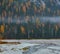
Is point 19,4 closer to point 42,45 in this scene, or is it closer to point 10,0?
point 10,0

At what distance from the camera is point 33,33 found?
2.03 meters

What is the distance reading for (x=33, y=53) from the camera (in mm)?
1736

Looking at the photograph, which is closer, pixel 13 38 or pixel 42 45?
pixel 42 45

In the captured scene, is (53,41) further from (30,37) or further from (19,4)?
(19,4)

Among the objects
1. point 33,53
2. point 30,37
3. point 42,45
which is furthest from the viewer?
point 30,37

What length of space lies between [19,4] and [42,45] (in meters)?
0.67

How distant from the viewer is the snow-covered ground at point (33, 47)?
1761 millimetres

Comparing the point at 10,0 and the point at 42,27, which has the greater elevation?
the point at 10,0

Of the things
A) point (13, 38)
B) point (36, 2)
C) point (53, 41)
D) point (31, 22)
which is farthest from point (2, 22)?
point (53, 41)

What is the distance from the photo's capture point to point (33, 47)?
1.85 m

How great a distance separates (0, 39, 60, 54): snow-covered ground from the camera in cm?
176

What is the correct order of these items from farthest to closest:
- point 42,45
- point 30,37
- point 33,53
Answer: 1. point 30,37
2. point 42,45
3. point 33,53

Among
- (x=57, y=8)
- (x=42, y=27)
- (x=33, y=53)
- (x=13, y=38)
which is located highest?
(x=57, y=8)

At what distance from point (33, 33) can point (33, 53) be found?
14.8 inches
